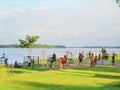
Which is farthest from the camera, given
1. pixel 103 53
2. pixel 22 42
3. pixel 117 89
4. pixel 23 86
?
pixel 22 42

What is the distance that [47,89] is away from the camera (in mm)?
23203

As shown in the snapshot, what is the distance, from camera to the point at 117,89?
2305 cm

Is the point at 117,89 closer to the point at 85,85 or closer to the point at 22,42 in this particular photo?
the point at 85,85

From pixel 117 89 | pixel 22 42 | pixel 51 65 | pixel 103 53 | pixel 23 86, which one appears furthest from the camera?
pixel 22 42

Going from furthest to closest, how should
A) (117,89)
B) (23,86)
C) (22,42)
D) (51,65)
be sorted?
(22,42)
(51,65)
(23,86)
(117,89)

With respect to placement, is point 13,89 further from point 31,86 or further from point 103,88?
point 103,88

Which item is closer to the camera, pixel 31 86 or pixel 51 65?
pixel 31 86

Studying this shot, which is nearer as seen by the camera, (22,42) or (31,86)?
(31,86)

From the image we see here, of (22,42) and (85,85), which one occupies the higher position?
(22,42)

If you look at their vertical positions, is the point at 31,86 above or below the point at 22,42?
below

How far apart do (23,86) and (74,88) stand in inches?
130

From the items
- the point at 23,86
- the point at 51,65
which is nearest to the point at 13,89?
the point at 23,86

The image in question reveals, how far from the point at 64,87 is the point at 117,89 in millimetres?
3311

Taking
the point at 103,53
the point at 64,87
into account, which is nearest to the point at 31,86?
the point at 64,87
